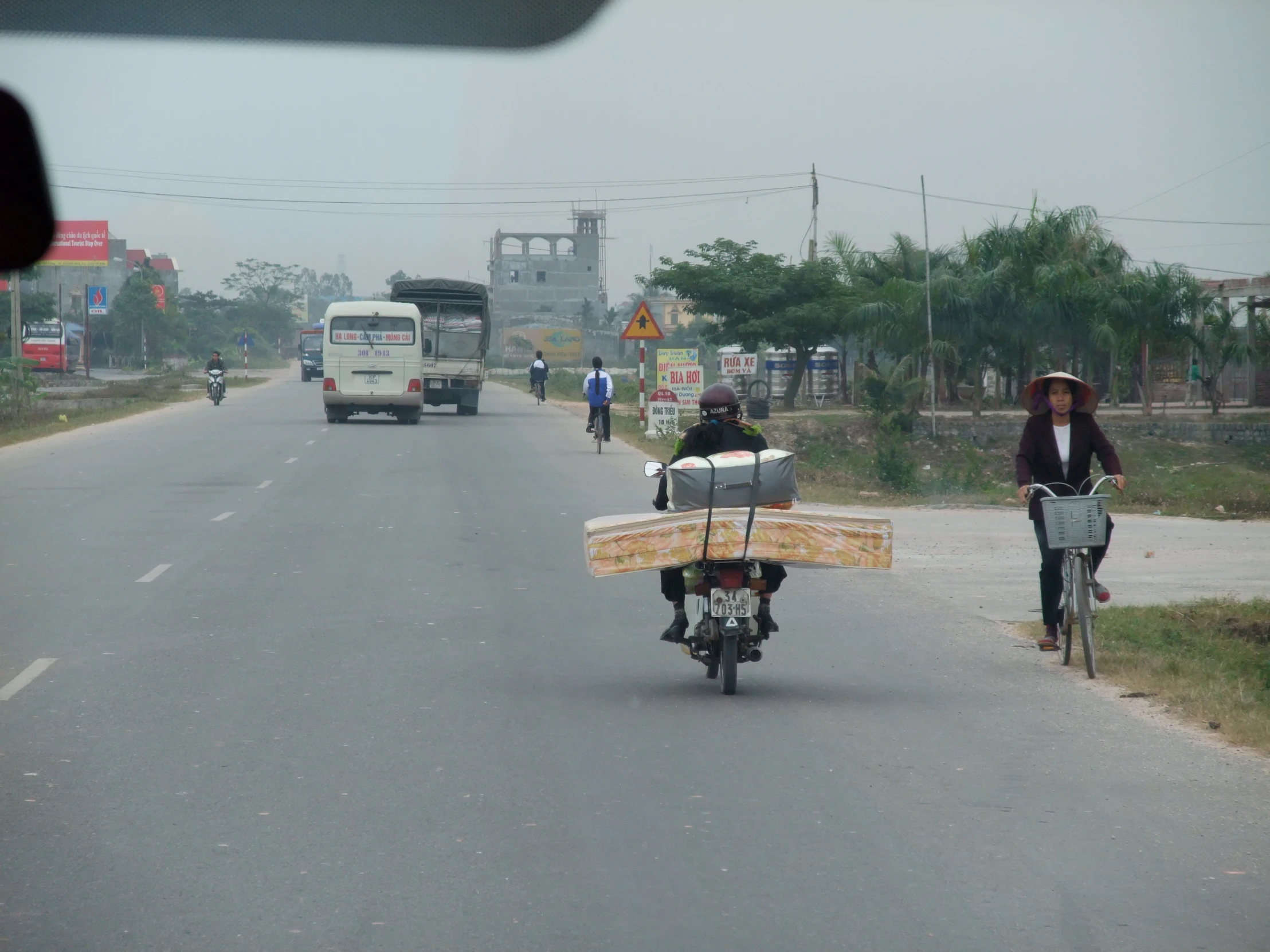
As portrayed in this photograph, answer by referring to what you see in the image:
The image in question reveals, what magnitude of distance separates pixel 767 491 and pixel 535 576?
4.75m

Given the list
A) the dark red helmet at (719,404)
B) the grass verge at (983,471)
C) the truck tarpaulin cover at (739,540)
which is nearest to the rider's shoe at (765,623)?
the truck tarpaulin cover at (739,540)

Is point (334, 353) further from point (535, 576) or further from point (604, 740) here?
point (604, 740)

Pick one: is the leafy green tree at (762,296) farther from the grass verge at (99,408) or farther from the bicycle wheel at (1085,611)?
the bicycle wheel at (1085,611)

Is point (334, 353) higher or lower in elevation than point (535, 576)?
higher

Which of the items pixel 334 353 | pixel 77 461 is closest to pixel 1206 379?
pixel 334 353

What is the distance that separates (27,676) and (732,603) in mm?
3885

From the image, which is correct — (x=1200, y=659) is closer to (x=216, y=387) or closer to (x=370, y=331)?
(x=370, y=331)

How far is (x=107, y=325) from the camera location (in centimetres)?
9675

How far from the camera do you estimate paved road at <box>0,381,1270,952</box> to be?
446cm

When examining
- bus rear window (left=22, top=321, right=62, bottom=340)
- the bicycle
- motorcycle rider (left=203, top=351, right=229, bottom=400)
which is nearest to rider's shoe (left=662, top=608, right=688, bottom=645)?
the bicycle

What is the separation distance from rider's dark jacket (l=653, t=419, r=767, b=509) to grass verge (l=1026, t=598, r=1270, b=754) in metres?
2.44

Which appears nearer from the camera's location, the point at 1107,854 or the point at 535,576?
the point at 1107,854

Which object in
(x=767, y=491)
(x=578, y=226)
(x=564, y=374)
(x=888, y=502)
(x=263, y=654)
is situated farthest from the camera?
(x=578, y=226)

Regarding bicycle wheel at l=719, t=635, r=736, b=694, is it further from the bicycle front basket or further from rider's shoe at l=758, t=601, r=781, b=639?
the bicycle front basket
